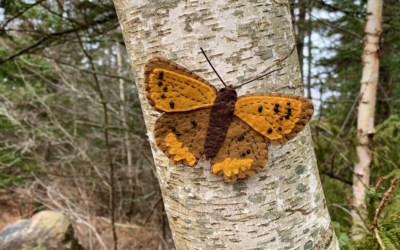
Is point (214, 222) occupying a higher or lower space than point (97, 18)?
lower

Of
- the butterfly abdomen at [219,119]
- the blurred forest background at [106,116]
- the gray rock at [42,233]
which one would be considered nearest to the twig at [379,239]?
the blurred forest background at [106,116]

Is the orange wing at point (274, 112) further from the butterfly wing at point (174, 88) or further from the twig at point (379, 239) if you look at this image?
the twig at point (379, 239)

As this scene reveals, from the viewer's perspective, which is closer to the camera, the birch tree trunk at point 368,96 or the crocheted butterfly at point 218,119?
the crocheted butterfly at point 218,119

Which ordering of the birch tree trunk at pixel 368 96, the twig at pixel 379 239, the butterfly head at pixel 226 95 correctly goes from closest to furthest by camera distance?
the butterfly head at pixel 226 95 < the twig at pixel 379 239 < the birch tree trunk at pixel 368 96

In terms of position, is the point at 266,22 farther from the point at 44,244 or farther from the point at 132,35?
the point at 44,244

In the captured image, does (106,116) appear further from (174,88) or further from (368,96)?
(368,96)

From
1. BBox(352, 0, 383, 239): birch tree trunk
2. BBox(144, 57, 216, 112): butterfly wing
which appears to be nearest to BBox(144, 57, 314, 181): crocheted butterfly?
BBox(144, 57, 216, 112): butterfly wing

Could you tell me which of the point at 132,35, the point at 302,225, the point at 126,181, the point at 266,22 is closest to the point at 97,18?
the point at 132,35

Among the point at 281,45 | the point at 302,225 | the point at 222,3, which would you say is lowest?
the point at 302,225
